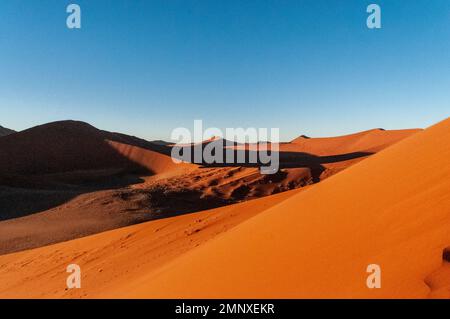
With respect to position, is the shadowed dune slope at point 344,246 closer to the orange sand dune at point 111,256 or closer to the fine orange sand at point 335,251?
the fine orange sand at point 335,251

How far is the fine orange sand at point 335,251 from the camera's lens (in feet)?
6.86

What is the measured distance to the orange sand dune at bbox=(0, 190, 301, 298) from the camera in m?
4.93

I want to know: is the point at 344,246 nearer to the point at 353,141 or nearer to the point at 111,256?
the point at 111,256

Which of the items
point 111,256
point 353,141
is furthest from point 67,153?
point 353,141

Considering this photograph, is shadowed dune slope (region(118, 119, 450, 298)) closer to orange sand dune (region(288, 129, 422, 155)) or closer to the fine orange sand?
the fine orange sand

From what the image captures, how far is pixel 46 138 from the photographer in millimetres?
26156

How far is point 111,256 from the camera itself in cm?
611

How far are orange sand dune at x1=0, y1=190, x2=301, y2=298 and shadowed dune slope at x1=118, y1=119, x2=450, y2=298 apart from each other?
1691 mm

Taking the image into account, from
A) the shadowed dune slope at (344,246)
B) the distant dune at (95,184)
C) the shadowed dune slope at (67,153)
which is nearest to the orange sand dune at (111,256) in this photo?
the shadowed dune slope at (344,246)

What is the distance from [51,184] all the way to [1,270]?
1165 centimetres

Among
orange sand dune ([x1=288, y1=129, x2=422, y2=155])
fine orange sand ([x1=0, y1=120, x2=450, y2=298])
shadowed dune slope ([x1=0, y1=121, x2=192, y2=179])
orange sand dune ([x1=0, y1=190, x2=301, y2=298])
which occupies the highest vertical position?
orange sand dune ([x1=288, y1=129, x2=422, y2=155])

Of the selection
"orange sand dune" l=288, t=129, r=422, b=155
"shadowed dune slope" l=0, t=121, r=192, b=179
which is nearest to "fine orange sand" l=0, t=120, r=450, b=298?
"shadowed dune slope" l=0, t=121, r=192, b=179
